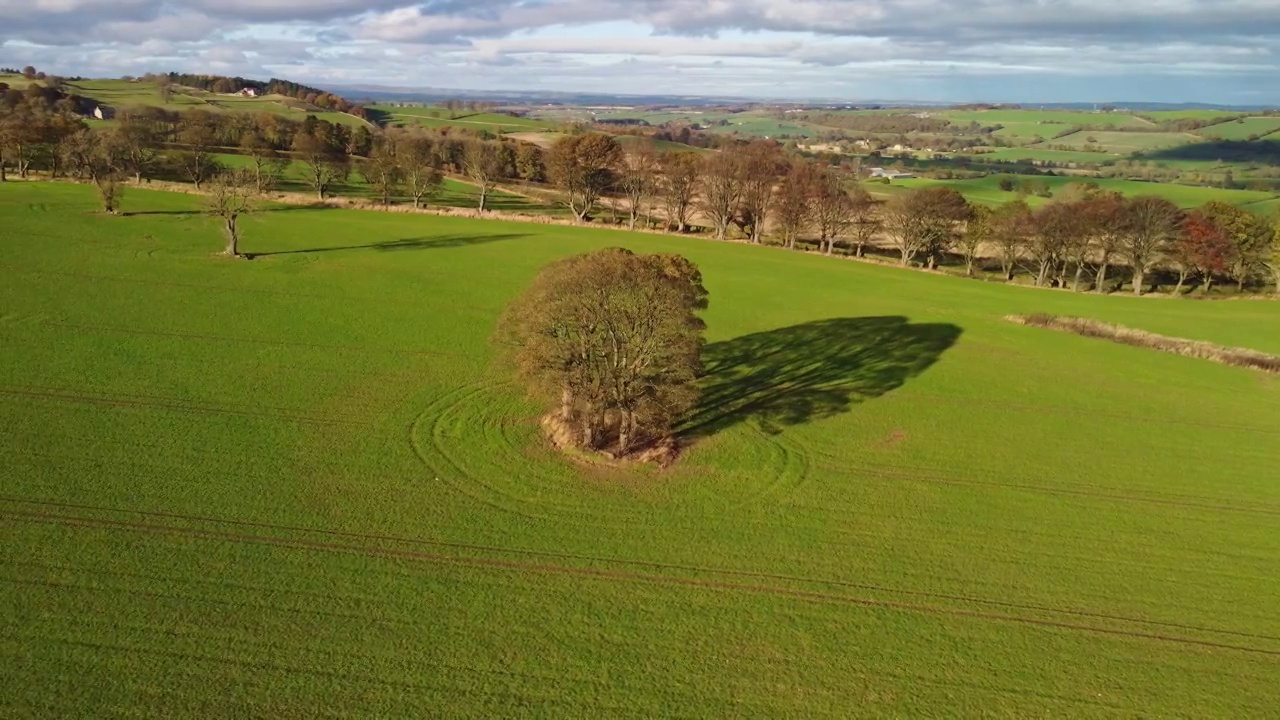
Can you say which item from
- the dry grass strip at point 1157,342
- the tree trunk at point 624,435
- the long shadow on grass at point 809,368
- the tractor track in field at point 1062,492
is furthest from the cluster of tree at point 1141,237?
the tree trunk at point 624,435

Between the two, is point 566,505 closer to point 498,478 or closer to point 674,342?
point 498,478

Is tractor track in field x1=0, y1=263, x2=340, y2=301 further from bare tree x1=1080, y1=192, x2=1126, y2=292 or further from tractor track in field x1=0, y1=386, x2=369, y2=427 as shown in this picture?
bare tree x1=1080, y1=192, x2=1126, y2=292

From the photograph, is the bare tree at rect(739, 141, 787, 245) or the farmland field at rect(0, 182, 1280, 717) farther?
the bare tree at rect(739, 141, 787, 245)

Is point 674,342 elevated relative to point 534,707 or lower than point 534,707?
elevated

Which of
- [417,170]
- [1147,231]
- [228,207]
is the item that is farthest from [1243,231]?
[228,207]

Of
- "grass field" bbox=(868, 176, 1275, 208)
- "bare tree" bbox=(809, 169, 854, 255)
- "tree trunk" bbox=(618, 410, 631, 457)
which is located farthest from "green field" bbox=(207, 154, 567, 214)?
"tree trunk" bbox=(618, 410, 631, 457)

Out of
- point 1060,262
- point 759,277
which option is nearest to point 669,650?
point 759,277
